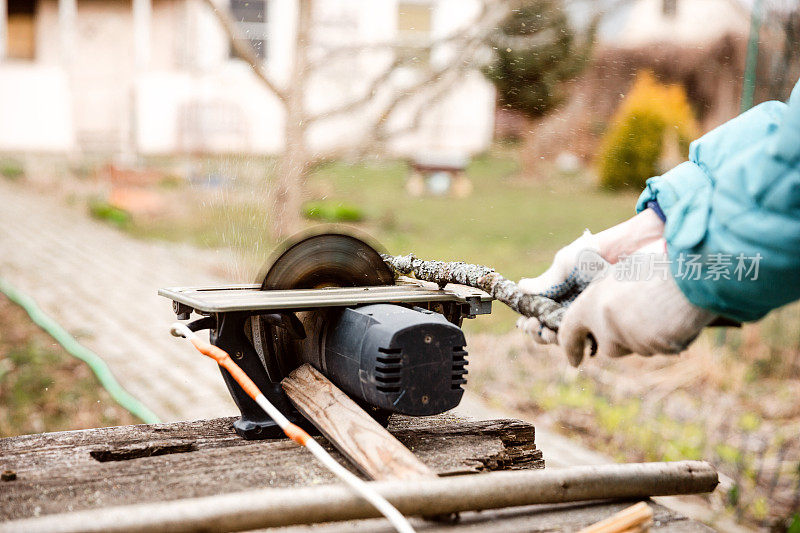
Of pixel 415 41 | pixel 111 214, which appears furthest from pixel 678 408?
pixel 111 214

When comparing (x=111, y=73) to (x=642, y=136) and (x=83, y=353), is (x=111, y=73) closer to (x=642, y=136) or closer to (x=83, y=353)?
(x=83, y=353)

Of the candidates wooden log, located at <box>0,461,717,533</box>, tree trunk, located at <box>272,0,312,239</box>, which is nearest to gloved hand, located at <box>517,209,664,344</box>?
wooden log, located at <box>0,461,717,533</box>

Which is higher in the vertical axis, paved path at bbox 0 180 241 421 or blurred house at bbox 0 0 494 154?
blurred house at bbox 0 0 494 154

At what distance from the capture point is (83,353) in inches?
189

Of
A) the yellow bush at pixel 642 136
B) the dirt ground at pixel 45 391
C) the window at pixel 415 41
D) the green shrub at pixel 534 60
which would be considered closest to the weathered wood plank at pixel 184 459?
the yellow bush at pixel 642 136

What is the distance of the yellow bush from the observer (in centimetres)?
335

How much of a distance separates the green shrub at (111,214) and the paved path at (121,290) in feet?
0.42

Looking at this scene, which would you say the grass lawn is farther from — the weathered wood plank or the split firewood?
the weathered wood plank

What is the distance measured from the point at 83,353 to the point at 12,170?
8.20 meters

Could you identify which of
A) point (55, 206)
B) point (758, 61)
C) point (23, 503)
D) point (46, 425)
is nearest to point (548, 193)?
point (758, 61)

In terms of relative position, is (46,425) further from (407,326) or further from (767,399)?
(767,399)

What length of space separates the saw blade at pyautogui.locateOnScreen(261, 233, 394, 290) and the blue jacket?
0.91m

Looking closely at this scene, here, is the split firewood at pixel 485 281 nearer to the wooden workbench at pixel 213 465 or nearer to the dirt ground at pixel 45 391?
the wooden workbench at pixel 213 465

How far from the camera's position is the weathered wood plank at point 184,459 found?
141 centimetres
